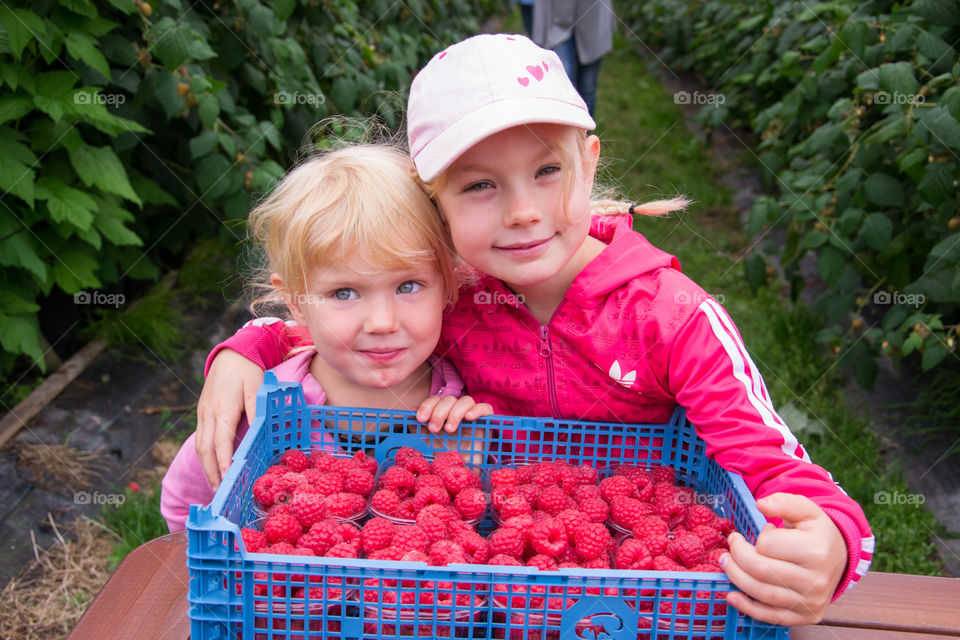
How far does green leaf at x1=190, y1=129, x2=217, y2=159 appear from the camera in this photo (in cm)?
283

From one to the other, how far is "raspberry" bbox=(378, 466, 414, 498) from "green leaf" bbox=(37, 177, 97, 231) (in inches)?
58.7

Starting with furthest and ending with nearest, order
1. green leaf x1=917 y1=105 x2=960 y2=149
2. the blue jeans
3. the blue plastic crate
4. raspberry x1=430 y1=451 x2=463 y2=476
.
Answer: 1. the blue jeans
2. green leaf x1=917 y1=105 x2=960 y2=149
3. raspberry x1=430 y1=451 x2=463 y2=476
4. the blue plastic crate

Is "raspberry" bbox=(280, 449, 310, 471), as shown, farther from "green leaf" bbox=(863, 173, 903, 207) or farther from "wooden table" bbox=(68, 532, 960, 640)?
"green leaf" bbox=(863, 173, 903, 207)

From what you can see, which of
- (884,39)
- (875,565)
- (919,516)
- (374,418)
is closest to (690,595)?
(374,418)

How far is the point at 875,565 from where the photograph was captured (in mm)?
2449

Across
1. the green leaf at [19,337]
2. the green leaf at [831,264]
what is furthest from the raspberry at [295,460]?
the green leaf at [831,264]

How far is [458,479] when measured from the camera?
1.59 metres

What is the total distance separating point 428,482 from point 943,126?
68.0 inches

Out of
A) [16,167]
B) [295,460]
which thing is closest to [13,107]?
[16,167]

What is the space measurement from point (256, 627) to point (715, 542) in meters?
0.75

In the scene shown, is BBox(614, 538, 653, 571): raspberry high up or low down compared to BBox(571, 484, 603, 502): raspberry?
up

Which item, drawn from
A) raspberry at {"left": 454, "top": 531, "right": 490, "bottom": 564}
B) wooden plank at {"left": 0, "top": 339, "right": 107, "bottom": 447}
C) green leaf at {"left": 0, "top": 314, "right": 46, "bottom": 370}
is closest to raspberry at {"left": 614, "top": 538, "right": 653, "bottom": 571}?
raspberry at {"left": 454, "top": 531, "right": 490, "bottom": 564}

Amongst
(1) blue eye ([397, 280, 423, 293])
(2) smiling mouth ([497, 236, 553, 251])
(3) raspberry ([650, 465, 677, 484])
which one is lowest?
(3) raspberry ([650, 465, 677, 484])

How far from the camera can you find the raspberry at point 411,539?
1.37 meters
